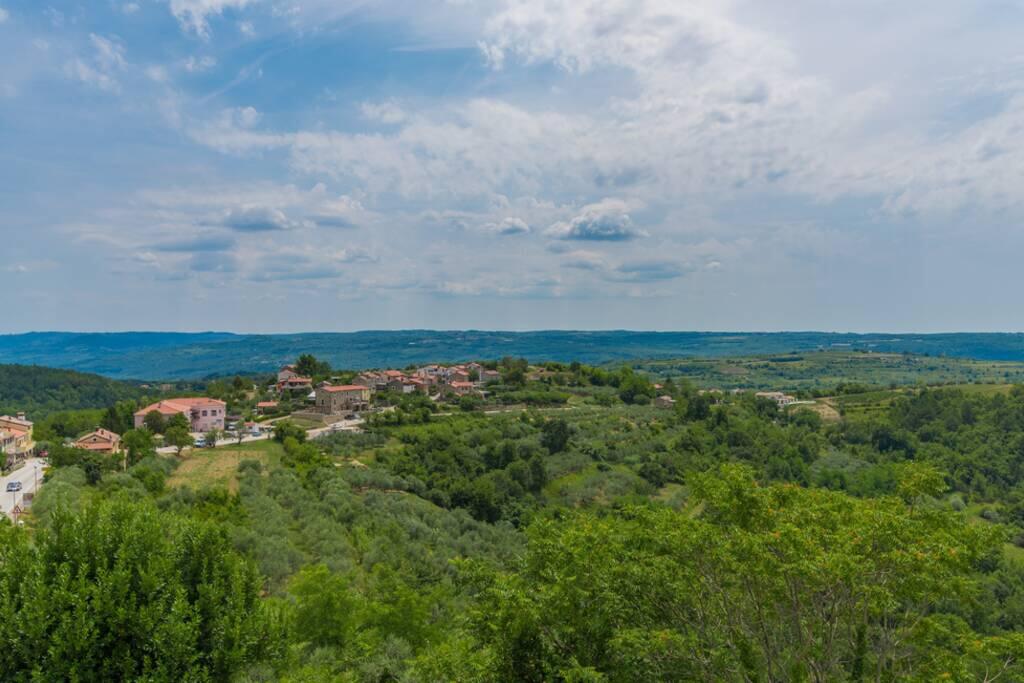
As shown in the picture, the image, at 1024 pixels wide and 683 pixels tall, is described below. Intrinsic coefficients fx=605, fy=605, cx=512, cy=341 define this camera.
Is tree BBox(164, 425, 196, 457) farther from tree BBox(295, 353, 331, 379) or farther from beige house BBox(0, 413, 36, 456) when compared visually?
tree BBox(295, 353, 331, 379)

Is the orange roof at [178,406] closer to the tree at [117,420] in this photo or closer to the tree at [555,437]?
the tree at [117,420]

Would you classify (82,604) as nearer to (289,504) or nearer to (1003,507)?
(289,504)

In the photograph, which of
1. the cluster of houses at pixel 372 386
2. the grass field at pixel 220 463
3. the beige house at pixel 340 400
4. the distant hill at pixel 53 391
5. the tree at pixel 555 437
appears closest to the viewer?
the grass field at pixel 220 463

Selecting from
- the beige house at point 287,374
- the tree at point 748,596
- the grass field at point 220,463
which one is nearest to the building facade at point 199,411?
the grass field at point 220,463

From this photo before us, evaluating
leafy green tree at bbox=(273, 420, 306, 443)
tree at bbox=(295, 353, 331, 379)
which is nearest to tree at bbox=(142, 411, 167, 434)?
leafy green tree at bbox=(273, 420, 306, 443)

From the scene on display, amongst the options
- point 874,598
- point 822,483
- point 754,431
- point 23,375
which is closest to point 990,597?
point 822,483
